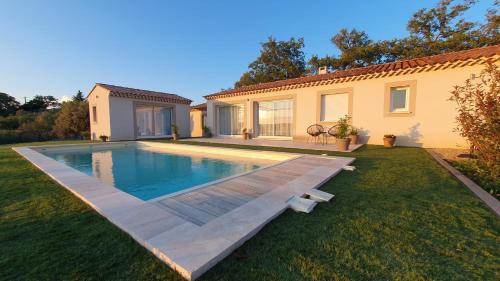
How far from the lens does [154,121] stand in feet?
57.1

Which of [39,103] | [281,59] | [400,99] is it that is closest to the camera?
[400,99]

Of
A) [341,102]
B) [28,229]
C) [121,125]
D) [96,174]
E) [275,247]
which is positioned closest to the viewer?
[275,247]

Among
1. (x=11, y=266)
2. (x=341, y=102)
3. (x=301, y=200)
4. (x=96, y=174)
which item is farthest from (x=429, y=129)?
(x=96, y=174)

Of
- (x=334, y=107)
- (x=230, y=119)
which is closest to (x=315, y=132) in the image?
(x=334, y=107)

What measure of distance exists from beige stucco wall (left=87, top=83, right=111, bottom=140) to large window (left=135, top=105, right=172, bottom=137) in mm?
2690

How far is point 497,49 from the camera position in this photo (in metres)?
7.21

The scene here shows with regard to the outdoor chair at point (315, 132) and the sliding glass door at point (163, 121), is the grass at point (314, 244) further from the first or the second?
the sliding glass door at point (163, 121)

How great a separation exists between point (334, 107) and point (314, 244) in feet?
32.8

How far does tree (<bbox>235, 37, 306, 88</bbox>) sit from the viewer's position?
87.5 ft

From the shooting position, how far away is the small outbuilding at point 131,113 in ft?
45.9

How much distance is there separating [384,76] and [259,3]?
10.9 metres

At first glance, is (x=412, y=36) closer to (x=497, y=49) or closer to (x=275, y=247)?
(x=497, y=49)

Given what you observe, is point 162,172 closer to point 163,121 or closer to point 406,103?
point 406,103

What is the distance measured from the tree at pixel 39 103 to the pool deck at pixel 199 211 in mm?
49081
